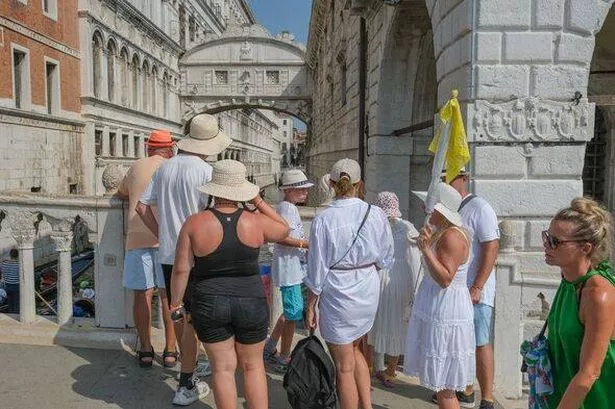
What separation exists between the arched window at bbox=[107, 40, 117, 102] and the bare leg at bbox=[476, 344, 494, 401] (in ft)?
81.3

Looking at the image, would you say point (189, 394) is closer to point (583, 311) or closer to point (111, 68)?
point (583, 311)

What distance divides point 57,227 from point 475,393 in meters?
3.73

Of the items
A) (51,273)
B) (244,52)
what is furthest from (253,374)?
(244,52)

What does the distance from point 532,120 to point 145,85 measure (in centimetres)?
2819

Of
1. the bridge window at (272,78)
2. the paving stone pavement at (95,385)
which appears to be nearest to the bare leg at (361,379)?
the paving stone pavement at (95,385)

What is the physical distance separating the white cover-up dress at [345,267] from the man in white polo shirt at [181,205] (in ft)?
3.02

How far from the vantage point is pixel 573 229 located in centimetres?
220

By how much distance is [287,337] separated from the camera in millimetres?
4262

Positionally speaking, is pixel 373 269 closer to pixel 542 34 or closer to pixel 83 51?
pixel 542 34

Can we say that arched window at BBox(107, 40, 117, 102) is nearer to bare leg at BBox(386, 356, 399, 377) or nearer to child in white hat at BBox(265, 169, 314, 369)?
child in white hat at BBox(265, 169, 314, 369)

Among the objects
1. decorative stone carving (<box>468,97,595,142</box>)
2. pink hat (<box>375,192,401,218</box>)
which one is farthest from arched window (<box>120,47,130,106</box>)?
pink hat (<box>375,192,401,218</box>)

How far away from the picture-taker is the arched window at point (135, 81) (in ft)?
92.4

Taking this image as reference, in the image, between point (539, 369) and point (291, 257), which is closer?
point (539, 369)

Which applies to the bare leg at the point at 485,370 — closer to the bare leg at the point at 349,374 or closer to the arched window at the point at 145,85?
the bare leg at the point at 349,374
